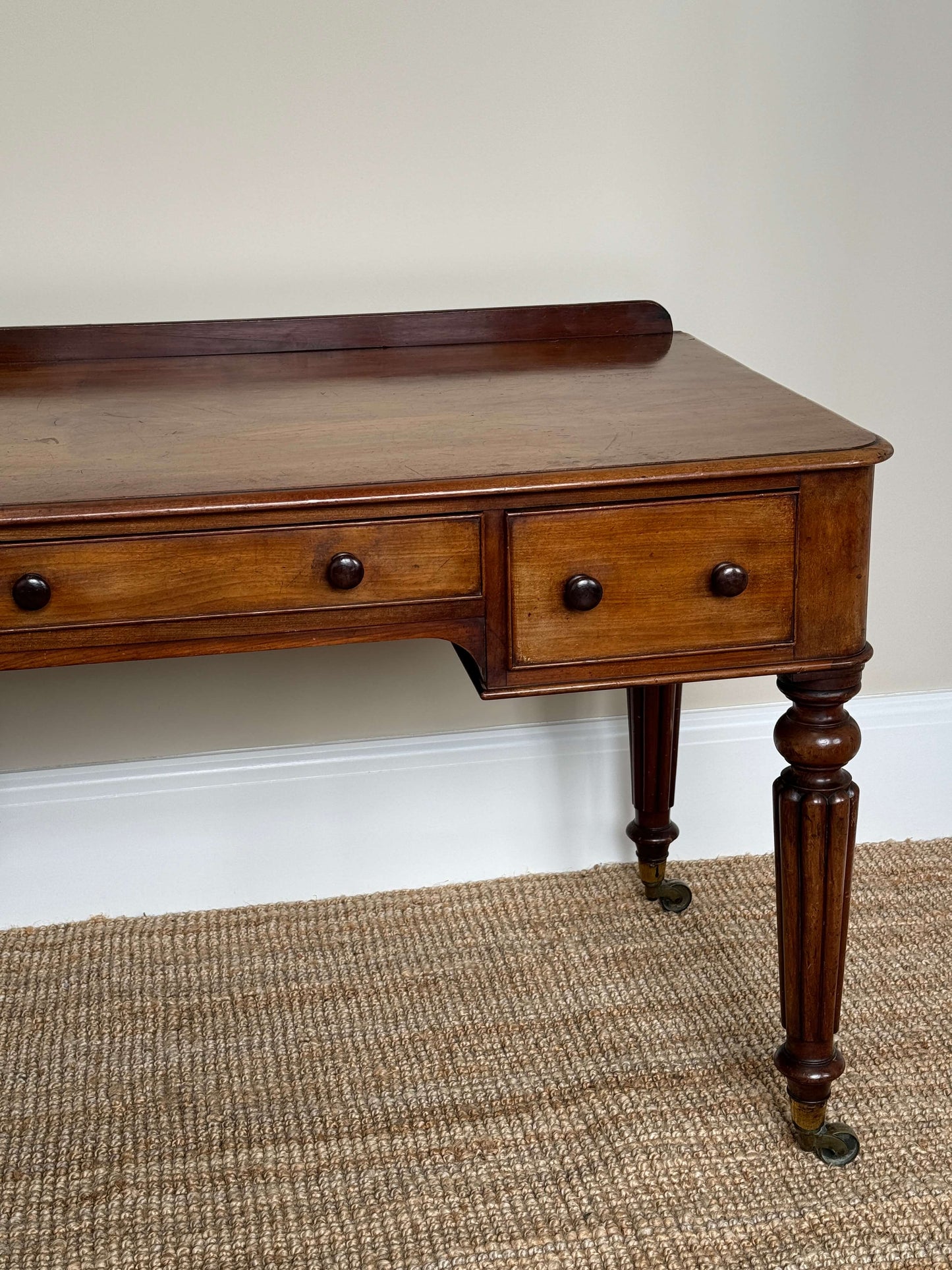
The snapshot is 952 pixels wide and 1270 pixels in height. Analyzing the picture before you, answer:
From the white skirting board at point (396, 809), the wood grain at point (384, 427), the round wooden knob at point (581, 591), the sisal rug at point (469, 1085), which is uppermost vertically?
the wood grain at point (384, 427)

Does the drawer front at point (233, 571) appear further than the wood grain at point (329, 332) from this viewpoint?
No

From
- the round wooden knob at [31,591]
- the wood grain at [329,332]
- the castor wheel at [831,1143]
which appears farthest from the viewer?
the wood grain at [329,332]

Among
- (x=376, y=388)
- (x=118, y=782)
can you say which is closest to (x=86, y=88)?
(x=376, y=388)

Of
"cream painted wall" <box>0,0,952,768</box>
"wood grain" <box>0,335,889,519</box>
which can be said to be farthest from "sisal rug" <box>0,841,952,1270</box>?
"wood grain" <box>0,335,889,519</box>

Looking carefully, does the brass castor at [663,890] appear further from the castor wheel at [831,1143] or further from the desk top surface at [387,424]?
the desk top surface at [387,424]

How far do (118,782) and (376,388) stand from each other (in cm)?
79

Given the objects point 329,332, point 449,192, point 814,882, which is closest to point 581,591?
point 814,882

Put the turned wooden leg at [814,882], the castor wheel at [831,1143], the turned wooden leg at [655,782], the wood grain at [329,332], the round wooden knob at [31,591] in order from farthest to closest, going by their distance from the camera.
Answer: the turned wooden leg at [655,782]
the wood grain at [329,332]
the castor wheel at [831,1143]
the turned wooden leg at [814,882]
the round wooden knob at [31,591]

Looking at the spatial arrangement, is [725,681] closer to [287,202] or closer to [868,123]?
[868,123]

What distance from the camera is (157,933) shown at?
1892 mm

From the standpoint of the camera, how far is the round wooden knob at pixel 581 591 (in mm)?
1186

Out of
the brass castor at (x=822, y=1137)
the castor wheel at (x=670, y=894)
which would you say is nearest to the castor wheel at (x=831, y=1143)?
the brass castor at (x=822, y=1137)

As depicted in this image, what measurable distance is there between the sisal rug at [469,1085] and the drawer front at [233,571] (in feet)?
2.29

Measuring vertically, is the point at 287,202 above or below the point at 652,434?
above
